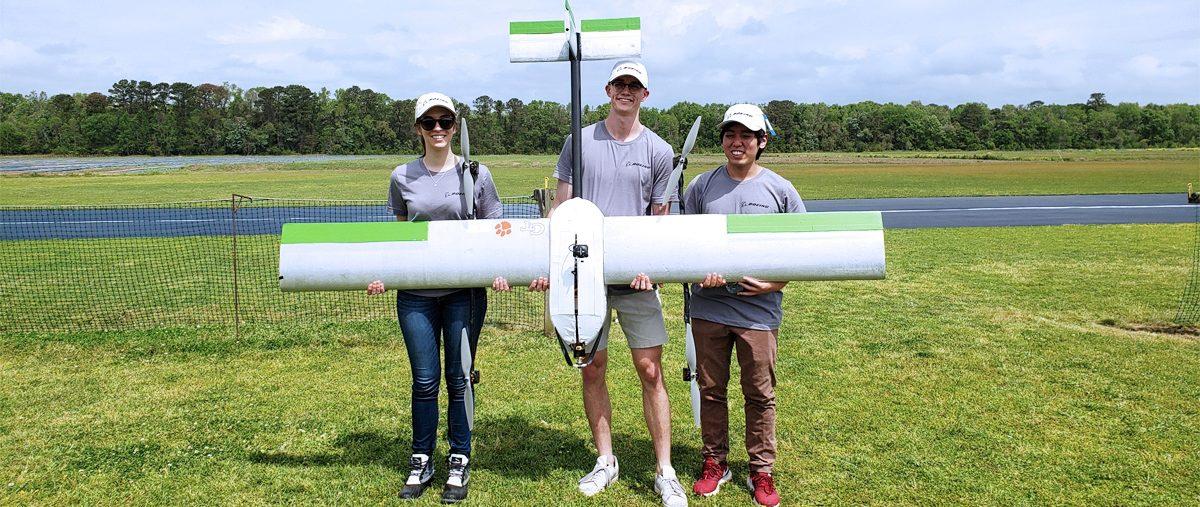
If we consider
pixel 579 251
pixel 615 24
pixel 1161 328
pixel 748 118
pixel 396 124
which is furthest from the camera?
pixel 396 124

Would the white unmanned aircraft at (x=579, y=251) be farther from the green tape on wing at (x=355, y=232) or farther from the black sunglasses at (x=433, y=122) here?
the black sunglasses at (x=433, y=122)

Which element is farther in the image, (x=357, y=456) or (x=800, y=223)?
(x=357, y=456)

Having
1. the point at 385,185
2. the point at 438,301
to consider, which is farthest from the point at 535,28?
the point at 385,185

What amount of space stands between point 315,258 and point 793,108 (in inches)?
3873

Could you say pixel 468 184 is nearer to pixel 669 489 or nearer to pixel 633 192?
pixel 633 192

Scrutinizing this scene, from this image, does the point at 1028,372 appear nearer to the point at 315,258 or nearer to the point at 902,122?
the point at 315,258

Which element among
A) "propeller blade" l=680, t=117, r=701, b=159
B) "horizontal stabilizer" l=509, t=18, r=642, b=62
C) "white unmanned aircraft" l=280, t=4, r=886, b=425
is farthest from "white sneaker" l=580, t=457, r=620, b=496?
Result: "horizontal stabilizer" l=509, t=18, r=642, b=62

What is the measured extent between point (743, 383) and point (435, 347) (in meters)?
1.74

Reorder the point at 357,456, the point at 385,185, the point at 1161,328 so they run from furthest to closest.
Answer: the point at 385,185
the point at 1161,328
the point at 357,456

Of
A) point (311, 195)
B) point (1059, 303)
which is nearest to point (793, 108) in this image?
point (311, 195)

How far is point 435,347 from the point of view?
423 centimetres

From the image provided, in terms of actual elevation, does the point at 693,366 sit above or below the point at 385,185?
below

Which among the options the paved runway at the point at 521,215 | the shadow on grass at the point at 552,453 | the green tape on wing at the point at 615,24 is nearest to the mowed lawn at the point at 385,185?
the paved runway at the point at 521,215

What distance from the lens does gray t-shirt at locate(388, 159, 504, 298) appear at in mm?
4082
